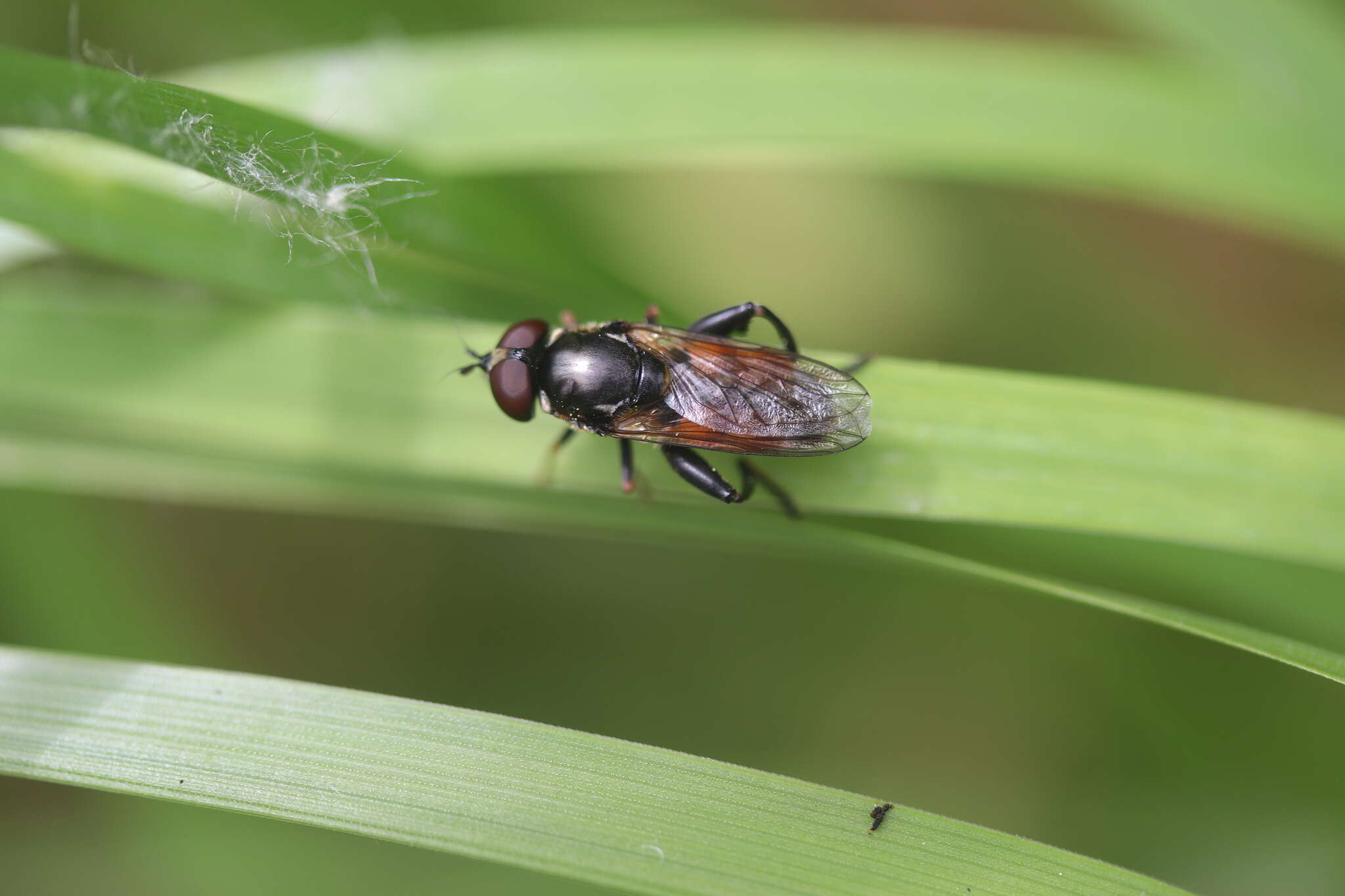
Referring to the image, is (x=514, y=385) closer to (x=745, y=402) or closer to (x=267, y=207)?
(x=745, y=402)

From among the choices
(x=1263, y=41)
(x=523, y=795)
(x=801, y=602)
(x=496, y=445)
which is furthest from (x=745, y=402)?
(x=1263, y=41)

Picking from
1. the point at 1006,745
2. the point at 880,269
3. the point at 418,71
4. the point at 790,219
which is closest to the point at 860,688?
the point at 1006,745

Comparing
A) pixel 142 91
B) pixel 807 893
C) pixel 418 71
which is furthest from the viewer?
pixel 418 71

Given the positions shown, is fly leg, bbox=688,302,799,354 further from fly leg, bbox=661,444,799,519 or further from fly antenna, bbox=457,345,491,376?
fly antenna, bbox=457,345,491,376

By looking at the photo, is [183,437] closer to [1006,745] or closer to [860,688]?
[860,688]

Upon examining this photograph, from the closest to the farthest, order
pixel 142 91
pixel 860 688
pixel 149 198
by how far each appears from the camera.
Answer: pixel 142 91 < pixel 149 198 < pixel 860 688

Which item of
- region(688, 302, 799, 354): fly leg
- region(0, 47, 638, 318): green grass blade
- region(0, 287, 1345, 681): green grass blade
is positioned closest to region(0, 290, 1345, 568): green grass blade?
region(0, 287, 1345, 681): green grass blade

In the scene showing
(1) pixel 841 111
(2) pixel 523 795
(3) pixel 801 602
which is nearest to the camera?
(2) pixel 523 795
